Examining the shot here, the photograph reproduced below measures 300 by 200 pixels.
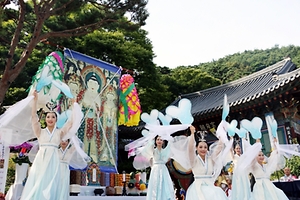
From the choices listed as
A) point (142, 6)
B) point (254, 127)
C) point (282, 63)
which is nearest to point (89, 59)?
point (142, 6)

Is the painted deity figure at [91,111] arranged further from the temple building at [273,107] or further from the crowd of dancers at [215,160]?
the temple building at [273,107]

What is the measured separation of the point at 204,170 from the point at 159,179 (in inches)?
83.0

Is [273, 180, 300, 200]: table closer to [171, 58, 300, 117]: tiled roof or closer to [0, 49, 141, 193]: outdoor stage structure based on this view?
[171, 58, 300, 117]: tiled roof

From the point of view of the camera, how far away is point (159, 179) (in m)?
6.09

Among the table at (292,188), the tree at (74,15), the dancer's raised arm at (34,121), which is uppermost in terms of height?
the tree at (74,15)

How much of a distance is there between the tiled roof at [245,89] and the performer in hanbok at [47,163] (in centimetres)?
651

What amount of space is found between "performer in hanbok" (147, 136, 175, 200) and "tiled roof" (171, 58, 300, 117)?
166 inches

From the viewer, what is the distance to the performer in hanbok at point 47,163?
376 centimetres

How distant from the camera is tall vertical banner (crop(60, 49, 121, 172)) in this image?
8.34 meters

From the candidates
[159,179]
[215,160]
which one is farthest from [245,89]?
[215,160]

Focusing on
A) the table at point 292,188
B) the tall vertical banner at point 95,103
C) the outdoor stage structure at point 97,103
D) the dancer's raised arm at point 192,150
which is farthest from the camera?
the tall vertical banner at point 95,103

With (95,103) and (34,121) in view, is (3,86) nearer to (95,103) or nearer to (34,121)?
(95,103)

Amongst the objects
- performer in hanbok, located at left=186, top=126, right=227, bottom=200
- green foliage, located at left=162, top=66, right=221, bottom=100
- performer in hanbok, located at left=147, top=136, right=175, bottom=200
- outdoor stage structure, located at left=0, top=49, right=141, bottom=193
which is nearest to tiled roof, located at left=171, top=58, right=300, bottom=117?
outdoor stage structure, located at left=0, top=49, right=141, bottom=193

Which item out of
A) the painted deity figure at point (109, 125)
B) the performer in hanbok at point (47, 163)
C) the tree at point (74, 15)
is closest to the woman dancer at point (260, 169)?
the performer in hanbok at point (47, 163)
